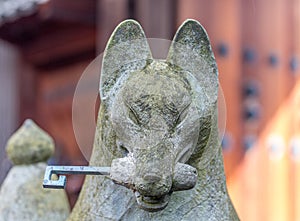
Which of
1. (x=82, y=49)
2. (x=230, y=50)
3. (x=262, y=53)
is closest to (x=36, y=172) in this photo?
(x=230, y=50)

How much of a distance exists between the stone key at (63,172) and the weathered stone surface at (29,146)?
266 millimetres

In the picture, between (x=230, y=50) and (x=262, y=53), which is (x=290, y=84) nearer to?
(x=262, y=53)

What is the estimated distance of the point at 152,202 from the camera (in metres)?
0.88

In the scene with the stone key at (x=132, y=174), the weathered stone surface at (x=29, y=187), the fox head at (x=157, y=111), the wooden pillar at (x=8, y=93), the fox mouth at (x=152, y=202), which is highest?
the fox head at (x=157, y=111)

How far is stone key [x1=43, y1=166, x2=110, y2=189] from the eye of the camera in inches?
36.6

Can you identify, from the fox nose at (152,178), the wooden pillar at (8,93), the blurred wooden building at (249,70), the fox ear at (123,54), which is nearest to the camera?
the fox nose at (152,178)

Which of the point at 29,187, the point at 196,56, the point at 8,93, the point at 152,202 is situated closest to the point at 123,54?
the point at 196,56

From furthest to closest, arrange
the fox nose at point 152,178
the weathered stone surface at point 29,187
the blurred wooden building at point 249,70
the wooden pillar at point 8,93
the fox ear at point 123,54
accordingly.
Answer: the wooden pillar at point 8,93
the blurred wooden building at point 249,70
the weathered stone surface at point 29,187
the fox ear at point 123,54
the fox nose at point 152,178

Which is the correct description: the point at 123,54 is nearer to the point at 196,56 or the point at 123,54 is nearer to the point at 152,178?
the point at 196,56

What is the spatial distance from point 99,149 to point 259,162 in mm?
1811

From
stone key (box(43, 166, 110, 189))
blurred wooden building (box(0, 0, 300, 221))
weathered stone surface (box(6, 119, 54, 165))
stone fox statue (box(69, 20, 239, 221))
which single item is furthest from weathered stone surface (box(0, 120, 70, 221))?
blurred wooden building (box(0, 0, 300, 221))

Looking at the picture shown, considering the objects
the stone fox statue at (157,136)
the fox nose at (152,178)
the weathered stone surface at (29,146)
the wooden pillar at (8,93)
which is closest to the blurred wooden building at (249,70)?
the wooden pillar at (8,93)

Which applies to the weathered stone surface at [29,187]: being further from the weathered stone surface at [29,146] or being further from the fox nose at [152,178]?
the fox nose at [152,178]

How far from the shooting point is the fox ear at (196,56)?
972mm
